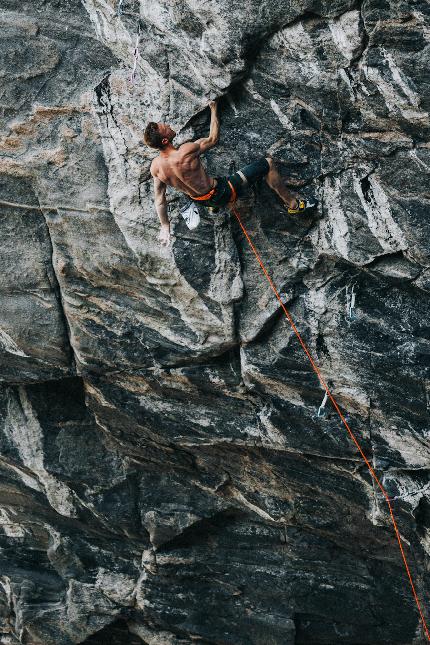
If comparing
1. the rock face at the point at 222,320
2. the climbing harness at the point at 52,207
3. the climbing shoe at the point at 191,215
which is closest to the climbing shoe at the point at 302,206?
the rock face at the point at 222,320

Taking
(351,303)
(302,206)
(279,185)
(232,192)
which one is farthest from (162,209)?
(351,303)

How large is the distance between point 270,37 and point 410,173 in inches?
77.5

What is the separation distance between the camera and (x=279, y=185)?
30.4ft

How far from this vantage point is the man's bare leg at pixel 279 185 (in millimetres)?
9227

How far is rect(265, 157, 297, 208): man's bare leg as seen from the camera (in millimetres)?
9227

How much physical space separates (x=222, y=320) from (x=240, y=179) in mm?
1916

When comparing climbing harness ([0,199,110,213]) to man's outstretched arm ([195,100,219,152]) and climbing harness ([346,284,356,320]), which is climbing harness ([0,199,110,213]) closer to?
man's outstretched arm ([195,100,219,152])

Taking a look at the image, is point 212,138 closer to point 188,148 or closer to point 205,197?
point 188,148

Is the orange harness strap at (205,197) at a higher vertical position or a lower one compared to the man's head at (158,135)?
lower

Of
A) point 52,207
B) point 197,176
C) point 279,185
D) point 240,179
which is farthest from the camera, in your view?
point 52,207

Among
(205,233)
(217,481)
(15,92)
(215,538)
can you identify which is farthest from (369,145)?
(215,538)

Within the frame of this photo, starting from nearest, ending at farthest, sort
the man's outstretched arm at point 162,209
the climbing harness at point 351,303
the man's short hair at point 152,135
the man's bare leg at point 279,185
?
the man's short hair at point 152,135 < the man's bare leg at point 279,185 < the man's outstretched arm at point 162,209 < the climbing harness at point 351,303

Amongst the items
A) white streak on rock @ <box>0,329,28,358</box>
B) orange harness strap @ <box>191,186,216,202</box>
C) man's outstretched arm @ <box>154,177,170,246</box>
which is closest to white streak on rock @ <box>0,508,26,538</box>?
white streak on rock @ <box>0,329,28,358</box>

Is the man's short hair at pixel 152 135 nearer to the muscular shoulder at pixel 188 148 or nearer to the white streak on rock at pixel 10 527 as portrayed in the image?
the muscular shoulder at pixel 188 148
